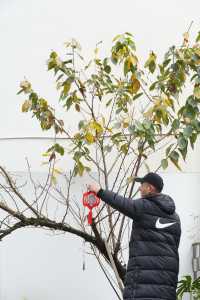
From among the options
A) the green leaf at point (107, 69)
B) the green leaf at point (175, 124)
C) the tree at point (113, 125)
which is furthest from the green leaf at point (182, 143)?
the green leaf at point (107, 69)

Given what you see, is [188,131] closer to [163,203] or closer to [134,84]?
[134,84]

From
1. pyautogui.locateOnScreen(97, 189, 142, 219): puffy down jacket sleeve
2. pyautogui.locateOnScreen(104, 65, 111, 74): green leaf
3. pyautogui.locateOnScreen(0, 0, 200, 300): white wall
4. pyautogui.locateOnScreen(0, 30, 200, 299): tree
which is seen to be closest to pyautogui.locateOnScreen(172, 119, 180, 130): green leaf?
pyautogui.locateOnScreen(0, 30, 200, 299): tree

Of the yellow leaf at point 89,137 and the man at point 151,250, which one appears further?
the yellow leaf at point 89,137

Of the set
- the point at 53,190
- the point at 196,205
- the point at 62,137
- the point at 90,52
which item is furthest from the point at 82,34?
the point at 196,205

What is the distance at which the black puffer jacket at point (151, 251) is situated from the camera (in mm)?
4785

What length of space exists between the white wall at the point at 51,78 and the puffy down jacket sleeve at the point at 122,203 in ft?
5.96

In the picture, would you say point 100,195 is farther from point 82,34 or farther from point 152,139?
point 82,34

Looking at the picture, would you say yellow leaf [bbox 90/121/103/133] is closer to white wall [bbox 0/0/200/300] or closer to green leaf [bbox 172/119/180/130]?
green leaf [bbox 172/119/180/130]

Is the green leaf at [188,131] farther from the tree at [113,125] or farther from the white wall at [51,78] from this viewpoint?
the white wall at [51,78]

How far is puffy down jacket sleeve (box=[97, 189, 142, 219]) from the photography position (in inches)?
184

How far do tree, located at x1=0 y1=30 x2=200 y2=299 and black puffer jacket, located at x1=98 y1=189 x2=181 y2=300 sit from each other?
69 cm

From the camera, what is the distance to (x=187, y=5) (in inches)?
256

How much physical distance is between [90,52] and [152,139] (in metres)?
1.54

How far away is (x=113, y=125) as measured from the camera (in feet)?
19.8
